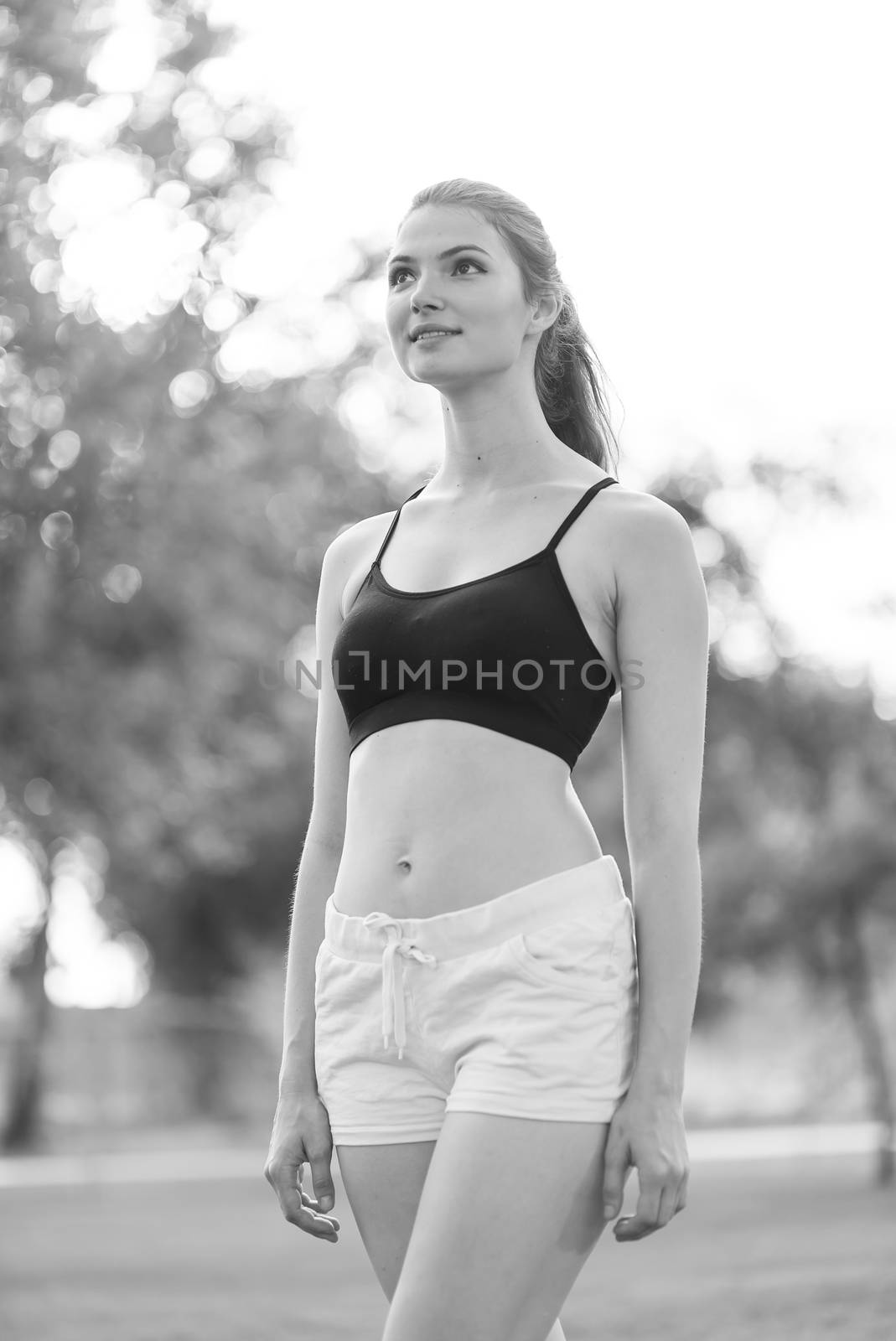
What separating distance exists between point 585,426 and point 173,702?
967 cm

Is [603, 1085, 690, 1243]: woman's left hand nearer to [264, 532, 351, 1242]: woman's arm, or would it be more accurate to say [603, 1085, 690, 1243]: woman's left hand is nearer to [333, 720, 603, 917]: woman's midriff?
[333, 720, 603, 917]: woman's midriff

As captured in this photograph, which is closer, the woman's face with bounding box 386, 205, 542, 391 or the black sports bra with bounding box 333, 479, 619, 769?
the black sports bra with bounding box 333, 479, 619, 769

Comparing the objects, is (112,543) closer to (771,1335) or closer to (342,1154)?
(771,1335)

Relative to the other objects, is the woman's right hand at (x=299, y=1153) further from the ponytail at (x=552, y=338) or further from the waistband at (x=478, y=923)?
the ponytail at (x=552, y=338)

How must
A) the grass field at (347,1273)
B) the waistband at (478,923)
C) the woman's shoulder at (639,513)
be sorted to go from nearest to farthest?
1. the waistband at (478,923)
2. the woman's shoulder at (639,513)
3. the grass field at (347,1273)

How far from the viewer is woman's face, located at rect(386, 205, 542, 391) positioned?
2486 mm

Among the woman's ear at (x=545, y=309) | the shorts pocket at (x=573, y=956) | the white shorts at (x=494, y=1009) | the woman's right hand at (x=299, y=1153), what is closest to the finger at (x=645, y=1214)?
the white shorts at (x=494, y=1009)

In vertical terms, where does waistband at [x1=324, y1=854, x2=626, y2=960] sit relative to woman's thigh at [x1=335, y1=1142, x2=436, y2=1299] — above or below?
above

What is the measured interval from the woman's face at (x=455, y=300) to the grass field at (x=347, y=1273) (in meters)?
5.36

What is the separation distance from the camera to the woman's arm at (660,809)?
7.11 feet

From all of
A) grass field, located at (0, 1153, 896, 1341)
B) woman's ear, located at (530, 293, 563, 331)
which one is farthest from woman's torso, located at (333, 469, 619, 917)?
grass field, located at (0, 1153, 896, 1341)

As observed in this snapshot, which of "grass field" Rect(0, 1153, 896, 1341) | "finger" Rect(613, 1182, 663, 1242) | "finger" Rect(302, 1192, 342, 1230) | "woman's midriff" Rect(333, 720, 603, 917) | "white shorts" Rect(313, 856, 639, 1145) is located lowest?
"grass field" Rect(0, 1153, 896, 1341)

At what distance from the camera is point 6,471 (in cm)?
1077

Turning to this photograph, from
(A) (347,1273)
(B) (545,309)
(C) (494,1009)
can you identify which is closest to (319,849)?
(C) (494,1009)
